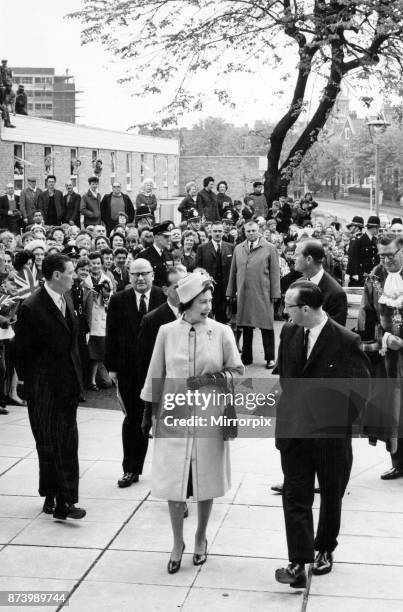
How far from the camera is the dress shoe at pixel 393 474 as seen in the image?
27.5 ft

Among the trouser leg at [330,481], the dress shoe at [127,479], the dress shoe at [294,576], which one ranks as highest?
the trouser leg at [330,481]

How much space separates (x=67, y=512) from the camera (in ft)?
24.1

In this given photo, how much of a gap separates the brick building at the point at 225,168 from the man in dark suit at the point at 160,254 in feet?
161

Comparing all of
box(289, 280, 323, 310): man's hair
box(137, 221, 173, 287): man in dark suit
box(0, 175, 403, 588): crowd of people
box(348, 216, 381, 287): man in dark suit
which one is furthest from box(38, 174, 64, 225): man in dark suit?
box(289, 280, 323, 310): man's hair

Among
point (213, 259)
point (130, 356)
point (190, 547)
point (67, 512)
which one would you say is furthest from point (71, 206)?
point (190, 547)

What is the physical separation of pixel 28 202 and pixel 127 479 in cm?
1228

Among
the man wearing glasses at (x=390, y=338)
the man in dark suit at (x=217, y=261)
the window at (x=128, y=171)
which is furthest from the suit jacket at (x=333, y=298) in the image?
the window at (x=128, y=171)

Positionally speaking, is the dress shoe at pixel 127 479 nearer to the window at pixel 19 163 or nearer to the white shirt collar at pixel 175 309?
the white shirt collar at pixel 175 309

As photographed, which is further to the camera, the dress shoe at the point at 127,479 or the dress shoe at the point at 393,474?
the dress shoe at the point at 393,474

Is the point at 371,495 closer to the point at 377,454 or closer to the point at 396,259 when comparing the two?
the point at 377,454

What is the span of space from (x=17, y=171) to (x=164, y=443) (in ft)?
77.6

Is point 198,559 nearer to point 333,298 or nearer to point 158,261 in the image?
point 333,298

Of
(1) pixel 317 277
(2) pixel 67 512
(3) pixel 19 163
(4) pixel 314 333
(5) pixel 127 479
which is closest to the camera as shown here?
(4) pixel 314 333

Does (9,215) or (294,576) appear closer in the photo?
(294,576)
